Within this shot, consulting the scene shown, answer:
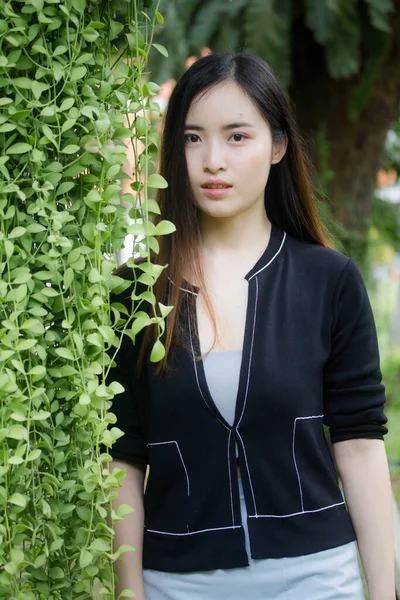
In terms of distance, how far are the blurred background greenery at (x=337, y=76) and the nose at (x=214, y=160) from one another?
962 mm

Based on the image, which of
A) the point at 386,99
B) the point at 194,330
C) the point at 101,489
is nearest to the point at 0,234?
the point at 101,489

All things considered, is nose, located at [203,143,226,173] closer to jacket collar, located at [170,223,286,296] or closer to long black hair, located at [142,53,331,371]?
long black hair, located at [142,53,331,371]

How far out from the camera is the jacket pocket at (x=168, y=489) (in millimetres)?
1733

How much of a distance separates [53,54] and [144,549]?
1.01m

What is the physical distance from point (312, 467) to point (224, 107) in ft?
2.46

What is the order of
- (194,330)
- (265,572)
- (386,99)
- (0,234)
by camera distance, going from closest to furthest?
(0,234)
(265,572)
(194,330)
(386,99)

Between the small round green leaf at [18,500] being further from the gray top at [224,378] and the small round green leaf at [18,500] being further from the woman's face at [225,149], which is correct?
the woman's face at [225,149]

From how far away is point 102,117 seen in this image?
134 centimetres

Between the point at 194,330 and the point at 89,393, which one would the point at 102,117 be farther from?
the point at 194,330

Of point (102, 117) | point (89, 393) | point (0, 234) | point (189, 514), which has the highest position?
point (102, 117)

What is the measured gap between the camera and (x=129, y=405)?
185cm

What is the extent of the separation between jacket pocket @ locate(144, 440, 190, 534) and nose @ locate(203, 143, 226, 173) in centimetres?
55

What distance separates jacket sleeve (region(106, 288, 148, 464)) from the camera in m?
1.83

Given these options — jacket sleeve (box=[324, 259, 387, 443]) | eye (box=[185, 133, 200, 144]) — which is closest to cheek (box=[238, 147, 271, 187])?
eye (box=[185, 133, 200, 144])
